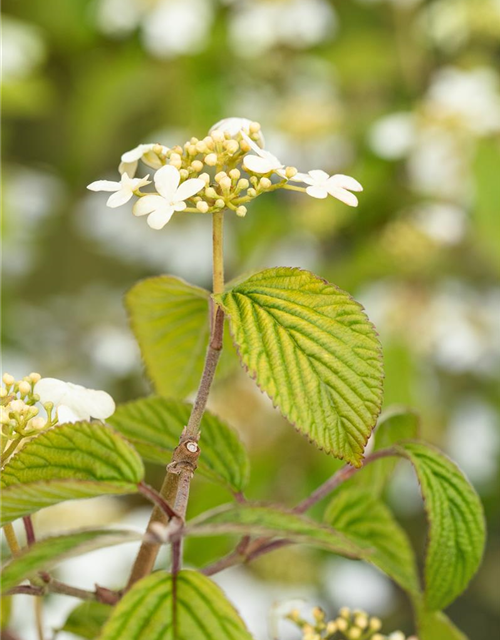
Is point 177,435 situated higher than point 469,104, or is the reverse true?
point 469,104

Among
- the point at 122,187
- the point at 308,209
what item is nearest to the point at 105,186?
the point at 122,187

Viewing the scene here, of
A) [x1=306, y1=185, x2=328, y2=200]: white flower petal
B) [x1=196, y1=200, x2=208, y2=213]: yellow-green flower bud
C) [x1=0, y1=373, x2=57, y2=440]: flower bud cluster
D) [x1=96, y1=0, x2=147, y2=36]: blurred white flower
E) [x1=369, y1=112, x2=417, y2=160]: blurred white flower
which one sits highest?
[x1=96, y1=0, x2=147, y2=36]: blurred white flower

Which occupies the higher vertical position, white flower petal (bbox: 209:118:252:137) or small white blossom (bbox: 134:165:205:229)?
white flower petal (bbox: 209:118:252:137)

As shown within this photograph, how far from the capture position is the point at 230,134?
303mm

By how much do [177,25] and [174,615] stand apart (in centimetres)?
104

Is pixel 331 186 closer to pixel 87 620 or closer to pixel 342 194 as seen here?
pixel 342 194

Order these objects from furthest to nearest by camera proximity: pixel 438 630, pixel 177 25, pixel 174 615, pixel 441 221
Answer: pixel 177 25 < pixel 441 221 < pixel 438 630 < pixel 174 615

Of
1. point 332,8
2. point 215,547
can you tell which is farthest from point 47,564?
point 332,8

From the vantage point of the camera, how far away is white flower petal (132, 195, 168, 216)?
28 cm

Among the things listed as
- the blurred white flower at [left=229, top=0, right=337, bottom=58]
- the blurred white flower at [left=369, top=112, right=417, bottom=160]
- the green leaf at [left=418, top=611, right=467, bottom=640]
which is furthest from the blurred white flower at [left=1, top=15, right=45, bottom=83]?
the green leaf at [left=418, top=611, right=467, bottom=640]

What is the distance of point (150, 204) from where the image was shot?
0.29 meters

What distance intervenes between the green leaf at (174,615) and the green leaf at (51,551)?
0.06 ft

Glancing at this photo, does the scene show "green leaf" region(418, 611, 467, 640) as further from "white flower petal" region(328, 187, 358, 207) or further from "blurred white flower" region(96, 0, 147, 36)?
"blurred white flower" region(96, 0, 147, 36)

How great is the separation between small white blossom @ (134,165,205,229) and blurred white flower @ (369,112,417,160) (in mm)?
799
